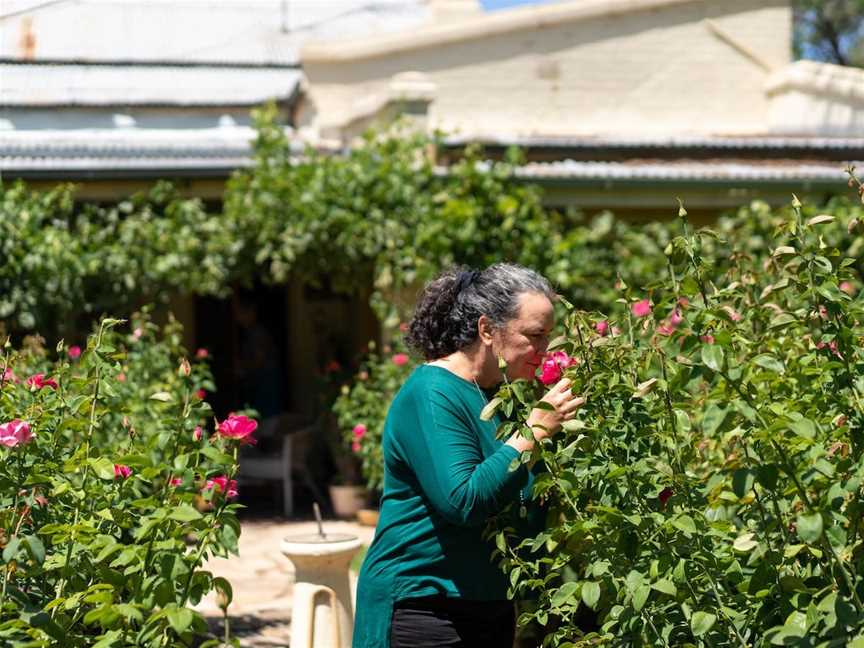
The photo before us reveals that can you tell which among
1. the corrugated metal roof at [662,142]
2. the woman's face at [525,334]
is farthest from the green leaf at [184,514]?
the corrugated metal roof at [662,142]

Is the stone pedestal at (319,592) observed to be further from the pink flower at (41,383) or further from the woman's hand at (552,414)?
the woman's hand at (552,414)

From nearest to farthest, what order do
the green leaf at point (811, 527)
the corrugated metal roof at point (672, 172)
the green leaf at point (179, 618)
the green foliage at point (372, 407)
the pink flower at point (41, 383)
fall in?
the green leaf at point (811, 527)
the green leaf at point (179, 618)
the pink flower at point (41, 383)
the green foliage at point (372, 407)
the corrugated metal roof at point (672, 172)

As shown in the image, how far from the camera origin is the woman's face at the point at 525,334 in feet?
8.97

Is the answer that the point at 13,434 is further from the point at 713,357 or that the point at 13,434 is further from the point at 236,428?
the point at 713,357

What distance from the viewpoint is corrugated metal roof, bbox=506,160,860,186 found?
910cm

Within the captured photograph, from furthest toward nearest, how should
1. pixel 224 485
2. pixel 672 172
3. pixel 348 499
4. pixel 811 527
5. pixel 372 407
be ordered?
1. pixel 348 499
2. pixel 672 172
3. pixel 372 407
4. pixel 224 485
5. pixel 811 527

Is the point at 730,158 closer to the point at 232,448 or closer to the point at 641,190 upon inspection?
the point at 641,190

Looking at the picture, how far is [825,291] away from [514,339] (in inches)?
29.8

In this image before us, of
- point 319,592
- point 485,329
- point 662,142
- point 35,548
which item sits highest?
point 485,329

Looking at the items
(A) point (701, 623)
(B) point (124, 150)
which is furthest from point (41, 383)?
(B) point (124, 150)

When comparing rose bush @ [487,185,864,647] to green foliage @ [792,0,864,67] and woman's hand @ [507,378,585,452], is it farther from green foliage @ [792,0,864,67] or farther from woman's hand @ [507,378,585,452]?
green foliage @ [792,0,864,67]

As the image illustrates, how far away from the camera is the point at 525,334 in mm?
2738

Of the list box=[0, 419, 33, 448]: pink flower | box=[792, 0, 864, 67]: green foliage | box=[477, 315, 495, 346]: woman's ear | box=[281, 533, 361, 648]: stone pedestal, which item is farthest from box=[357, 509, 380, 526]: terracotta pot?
box=[792, 0, 864, 67]: green foliage

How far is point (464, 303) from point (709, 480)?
705 mm
